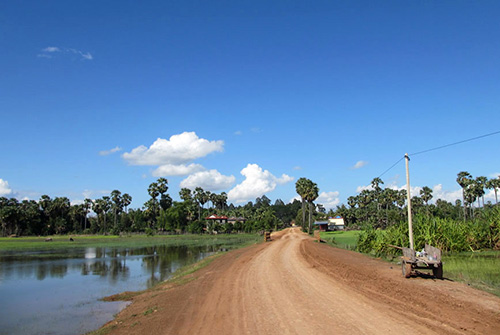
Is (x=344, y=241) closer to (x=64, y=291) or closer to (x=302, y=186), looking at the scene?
(x=64, y=291)

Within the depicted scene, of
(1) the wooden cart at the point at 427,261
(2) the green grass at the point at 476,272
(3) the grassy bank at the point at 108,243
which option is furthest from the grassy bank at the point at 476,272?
(3) the grassy bank at the point at 108,243

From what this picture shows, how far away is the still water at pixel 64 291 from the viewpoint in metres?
13.7

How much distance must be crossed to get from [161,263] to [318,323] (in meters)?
27.9

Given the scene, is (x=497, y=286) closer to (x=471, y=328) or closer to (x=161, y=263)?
(x=471, y=328)

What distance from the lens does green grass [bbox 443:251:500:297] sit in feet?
43.0

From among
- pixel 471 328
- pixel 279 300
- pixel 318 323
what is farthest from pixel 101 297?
Answer: pixel 471 328

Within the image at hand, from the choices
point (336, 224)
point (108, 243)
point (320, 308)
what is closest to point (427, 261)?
point (320, 308)

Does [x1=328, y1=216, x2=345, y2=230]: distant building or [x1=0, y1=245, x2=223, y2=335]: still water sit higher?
[x1=0, y1=245, x2=223, y2=335]: still water

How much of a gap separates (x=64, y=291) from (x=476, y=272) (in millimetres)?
22088

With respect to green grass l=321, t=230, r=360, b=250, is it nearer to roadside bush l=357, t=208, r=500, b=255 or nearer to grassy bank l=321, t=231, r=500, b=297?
roadside bush l=357, t=208, r=500, b=255

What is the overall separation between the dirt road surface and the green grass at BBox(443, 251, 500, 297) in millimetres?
795

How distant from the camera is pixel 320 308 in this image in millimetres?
10242

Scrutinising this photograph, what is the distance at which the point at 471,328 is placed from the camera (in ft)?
26.0

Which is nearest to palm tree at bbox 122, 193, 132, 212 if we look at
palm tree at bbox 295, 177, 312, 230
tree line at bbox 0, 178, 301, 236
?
tree line at bbox 0, 178, 301, 236
